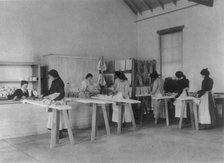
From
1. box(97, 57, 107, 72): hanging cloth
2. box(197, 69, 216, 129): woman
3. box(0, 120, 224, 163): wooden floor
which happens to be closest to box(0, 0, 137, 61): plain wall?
box(97, 57, 107, 72): hanging cloth

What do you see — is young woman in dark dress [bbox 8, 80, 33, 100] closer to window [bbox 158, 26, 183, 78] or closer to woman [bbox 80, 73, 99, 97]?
woman [bbox 80, 73, 99, 97]

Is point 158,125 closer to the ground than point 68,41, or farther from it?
closer to the ground

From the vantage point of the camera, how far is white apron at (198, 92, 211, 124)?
6.53 m

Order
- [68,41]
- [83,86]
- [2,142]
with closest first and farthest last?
[2,142] < [83,86] < [68,41]

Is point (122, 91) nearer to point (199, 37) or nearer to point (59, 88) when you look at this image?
point (59, 88)

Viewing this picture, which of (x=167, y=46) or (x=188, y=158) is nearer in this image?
(x=188, y=158)

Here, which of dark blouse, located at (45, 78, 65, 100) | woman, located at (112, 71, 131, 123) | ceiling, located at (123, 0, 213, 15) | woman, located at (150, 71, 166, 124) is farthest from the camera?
ceiling, located at (123, 0, 213, 15)

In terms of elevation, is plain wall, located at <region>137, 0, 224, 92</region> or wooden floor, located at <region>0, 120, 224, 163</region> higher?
plain wall, located at <region>137, 0, 224, 92</region>

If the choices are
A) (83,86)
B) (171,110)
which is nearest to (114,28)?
(83,86)

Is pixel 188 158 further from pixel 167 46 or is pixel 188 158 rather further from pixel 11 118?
pixel 167 46

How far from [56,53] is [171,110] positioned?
12.1 feet

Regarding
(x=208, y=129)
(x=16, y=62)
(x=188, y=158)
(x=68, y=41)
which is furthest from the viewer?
(x=68, y=41)

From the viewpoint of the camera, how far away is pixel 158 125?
720 centimetres

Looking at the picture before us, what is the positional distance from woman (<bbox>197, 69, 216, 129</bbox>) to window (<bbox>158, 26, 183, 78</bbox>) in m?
1.88
